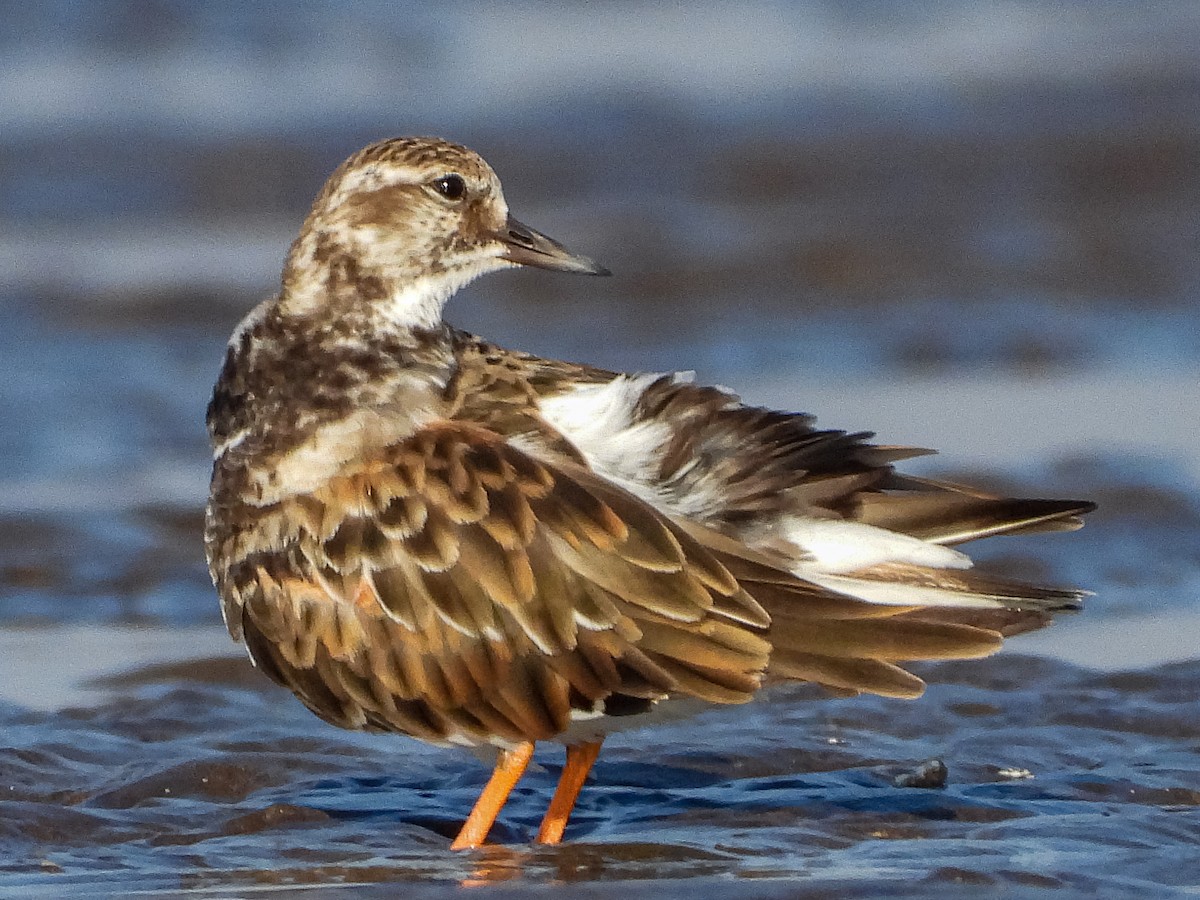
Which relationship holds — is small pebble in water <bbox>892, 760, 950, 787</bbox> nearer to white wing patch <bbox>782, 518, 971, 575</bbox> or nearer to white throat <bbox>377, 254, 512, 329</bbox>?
white wing patch <bbox>782, 518, 971, 575</bbox>

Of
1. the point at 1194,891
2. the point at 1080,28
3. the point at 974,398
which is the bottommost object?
the point at 1194,891

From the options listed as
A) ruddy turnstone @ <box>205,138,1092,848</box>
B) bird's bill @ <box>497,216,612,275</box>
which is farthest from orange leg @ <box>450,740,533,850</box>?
bird's bill @ <box>497,216,612,275</box>

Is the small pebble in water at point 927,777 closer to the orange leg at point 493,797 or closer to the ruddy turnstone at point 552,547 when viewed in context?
the ruddy turnstone at point 552,547

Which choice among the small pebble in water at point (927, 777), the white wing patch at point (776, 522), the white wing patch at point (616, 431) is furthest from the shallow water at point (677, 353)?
the white wing patch at point (616, 431)

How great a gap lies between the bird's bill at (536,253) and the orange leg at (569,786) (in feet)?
3.43

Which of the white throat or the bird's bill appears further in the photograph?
the bird's bill

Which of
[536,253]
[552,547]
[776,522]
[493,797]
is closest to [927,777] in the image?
[776,522]

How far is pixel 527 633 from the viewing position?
4.27 m

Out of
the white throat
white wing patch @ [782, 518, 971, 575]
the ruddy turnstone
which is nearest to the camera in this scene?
the ruddy turnstone

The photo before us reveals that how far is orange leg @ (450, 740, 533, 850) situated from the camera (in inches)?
177

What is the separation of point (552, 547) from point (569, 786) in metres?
0.65

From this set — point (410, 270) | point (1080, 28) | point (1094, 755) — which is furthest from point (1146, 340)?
point (1080, 28)

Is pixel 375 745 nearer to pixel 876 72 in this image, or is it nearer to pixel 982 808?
pixel 982 808

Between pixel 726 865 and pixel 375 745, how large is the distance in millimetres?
1240
